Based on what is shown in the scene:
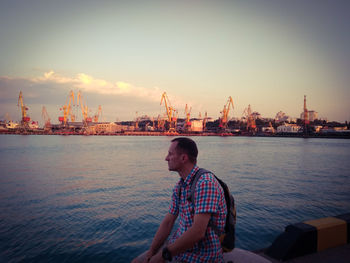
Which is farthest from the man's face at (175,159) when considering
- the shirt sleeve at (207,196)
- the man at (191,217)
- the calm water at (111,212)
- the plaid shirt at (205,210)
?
the calm water at (111,212)

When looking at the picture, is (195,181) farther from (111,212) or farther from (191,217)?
(111,212)

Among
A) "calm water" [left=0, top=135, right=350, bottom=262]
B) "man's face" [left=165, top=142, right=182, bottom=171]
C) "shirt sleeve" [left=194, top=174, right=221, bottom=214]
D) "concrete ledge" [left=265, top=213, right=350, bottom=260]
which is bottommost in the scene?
"calm water" [left=0, top=135, right=350, bottom=262]

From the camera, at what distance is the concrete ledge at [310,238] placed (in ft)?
9.93

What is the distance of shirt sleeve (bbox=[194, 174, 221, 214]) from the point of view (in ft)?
5.47

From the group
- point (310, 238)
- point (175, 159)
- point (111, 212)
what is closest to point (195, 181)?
point (175, 159)

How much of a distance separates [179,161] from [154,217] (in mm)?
6015

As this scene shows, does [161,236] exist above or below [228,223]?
below

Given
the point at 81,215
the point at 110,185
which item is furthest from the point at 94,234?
the point at 110,185

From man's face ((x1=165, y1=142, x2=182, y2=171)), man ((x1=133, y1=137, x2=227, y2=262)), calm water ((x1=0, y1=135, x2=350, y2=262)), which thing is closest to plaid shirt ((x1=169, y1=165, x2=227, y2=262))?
man ((x1=133, y1=137, x2=227, y2=262))

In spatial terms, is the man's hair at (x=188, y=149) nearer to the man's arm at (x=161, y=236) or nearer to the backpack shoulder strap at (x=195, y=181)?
the backpack shoulder strap at (x=195, y=181)

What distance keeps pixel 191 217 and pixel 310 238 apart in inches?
81.3

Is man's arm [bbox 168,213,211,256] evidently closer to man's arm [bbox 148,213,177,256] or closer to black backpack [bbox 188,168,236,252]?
black backpack [bbox 188,168,236,252]

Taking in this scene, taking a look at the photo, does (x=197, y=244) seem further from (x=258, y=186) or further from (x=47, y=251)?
(x=258, y=186)

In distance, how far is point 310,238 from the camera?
309cm
